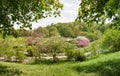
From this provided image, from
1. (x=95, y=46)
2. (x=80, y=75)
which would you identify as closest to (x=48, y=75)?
(x=80, y=75)

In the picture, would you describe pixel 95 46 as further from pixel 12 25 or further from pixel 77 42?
pixel 12 25

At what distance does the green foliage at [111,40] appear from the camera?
115ft

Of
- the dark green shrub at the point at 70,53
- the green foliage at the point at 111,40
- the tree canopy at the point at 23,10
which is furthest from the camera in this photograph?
the green foliage at the point at 111,40

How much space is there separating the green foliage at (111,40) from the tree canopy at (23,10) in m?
17.0

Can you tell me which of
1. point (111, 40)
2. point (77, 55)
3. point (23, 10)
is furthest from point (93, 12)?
point (111, 40)

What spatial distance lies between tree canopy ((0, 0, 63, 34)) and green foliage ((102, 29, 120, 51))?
1696 centimetres

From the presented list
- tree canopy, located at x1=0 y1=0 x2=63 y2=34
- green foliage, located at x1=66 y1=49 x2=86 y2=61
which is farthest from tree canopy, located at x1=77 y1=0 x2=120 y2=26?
green foliage, located at x1=66 y1=49 x2=86 y2=61

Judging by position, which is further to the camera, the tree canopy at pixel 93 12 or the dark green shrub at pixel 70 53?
the dark green shrub at pixel 70 53

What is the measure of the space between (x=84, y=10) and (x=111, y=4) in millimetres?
8515

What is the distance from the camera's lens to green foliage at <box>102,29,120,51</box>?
35.1 m

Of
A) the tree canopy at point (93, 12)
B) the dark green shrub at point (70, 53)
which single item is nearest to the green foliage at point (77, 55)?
the dark green shrub at point (70, 53)

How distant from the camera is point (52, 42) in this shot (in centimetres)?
3036

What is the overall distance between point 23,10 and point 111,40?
20.8m

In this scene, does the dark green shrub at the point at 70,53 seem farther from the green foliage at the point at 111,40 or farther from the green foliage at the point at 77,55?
the green foliage at the point at 111,40
